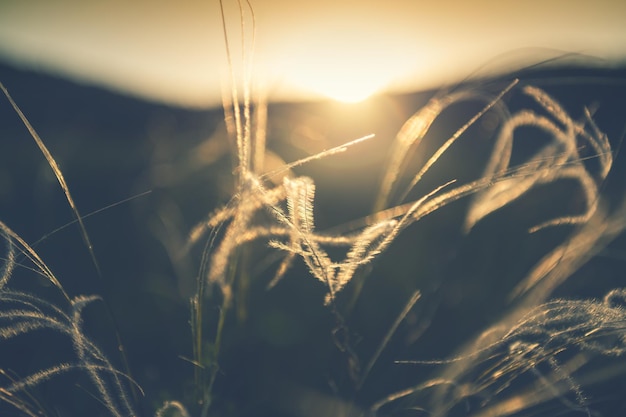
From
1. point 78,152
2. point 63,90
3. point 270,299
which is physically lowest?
point 270,299

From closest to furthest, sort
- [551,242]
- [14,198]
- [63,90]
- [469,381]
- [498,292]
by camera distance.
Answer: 1. [469,381]
2. [498,292]
3. [551,242]
4. [14,198]
5. [63,90]

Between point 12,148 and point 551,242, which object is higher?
point 12,148

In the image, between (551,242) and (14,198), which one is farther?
(14,198)

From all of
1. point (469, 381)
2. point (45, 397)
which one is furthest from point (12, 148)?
point (469, 381)

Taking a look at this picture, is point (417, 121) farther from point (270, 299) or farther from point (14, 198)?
point (14, 198)

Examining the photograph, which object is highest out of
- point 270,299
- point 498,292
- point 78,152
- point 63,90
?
point 63,90

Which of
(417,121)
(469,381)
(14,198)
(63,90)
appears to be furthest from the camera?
(63,90)

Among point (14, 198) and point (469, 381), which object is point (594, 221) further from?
point (14, 198)

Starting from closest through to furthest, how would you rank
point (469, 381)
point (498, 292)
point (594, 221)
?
point (469, 381), point (594, 221), point (498, 292)

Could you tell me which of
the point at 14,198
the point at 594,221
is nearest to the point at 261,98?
the point at 594,221
